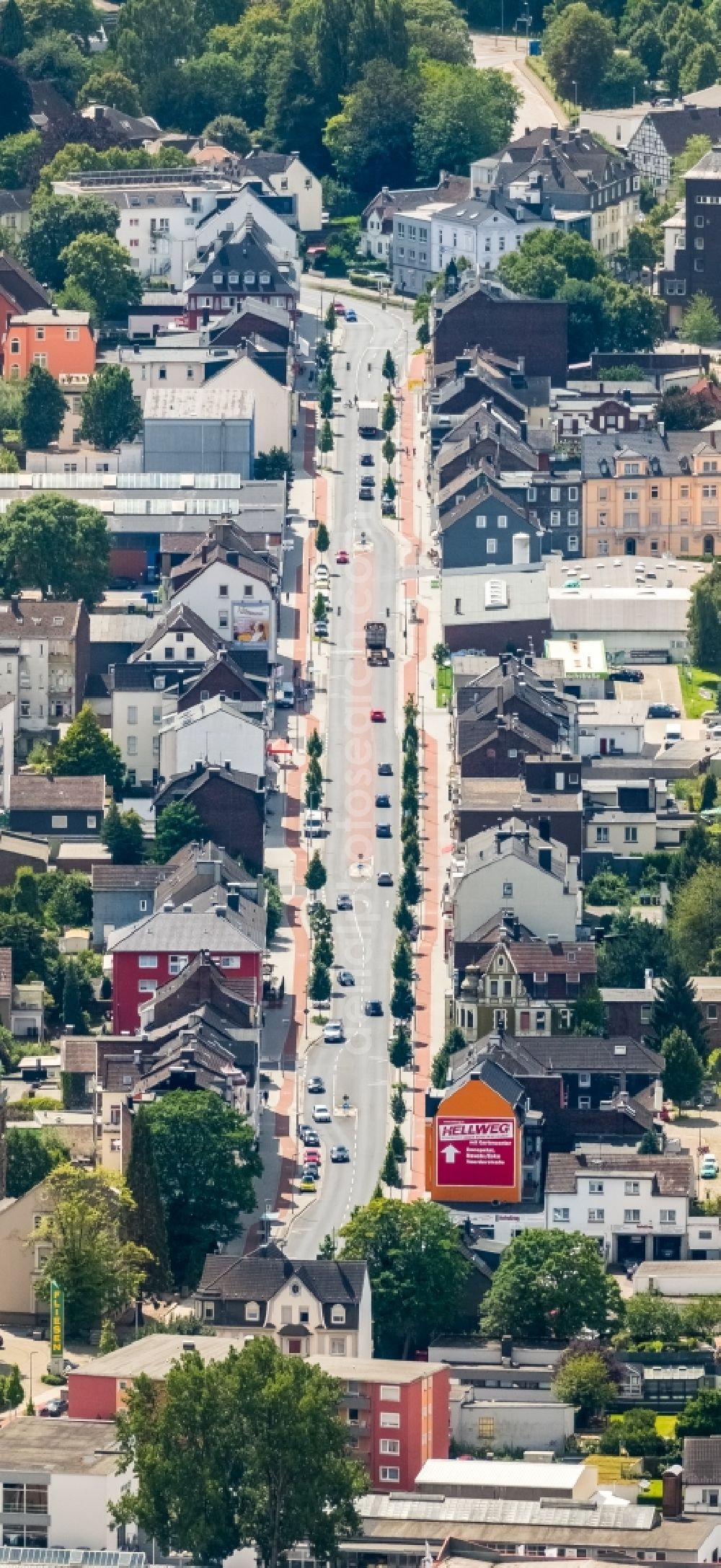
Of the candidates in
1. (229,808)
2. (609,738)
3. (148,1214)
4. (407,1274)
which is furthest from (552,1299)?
(609,738)

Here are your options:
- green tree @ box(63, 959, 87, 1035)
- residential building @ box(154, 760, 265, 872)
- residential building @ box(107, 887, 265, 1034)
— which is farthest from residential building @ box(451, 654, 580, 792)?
green tree @ box(63, 959, 87, 1035)

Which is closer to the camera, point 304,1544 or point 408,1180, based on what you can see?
point 304,1544

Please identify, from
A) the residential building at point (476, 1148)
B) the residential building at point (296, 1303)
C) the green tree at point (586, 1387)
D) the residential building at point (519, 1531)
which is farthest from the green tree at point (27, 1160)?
the residential building at point (519, 1531)

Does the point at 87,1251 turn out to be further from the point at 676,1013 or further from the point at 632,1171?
the point at 676,1013

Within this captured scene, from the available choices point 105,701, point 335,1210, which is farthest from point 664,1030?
point 105,701

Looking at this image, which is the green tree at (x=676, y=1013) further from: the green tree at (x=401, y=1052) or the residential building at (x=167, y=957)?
the residential building at (x=167, y=957)

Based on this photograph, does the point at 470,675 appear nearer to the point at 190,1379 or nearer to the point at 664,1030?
the point at 664,1030
